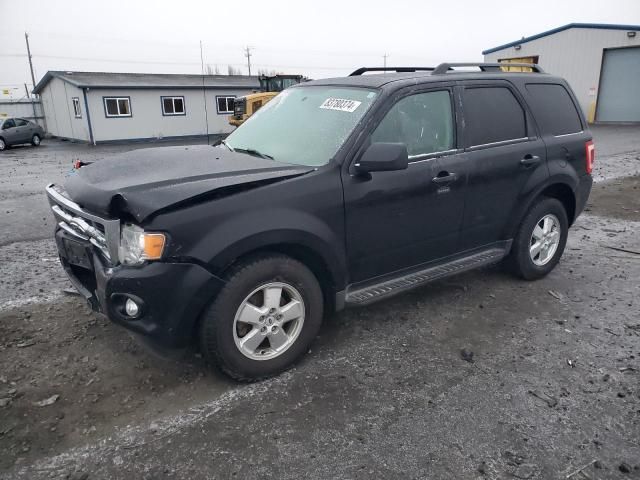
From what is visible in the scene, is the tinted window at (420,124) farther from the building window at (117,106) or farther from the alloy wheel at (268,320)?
the building window at (117,106)

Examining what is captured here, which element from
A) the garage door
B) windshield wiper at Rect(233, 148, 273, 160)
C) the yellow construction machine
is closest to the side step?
windshield wiper at Rect(233, 148, 273, 160)

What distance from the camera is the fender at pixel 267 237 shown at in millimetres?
2806

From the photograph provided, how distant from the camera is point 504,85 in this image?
4348mm

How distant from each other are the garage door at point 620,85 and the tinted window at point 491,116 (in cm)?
2559

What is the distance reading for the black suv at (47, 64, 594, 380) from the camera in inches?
110

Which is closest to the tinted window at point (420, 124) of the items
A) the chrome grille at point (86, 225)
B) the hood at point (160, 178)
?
the hood at point (160, 178)

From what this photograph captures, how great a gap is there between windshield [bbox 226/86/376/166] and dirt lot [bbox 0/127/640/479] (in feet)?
4.77

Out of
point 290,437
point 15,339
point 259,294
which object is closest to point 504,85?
point 259,294

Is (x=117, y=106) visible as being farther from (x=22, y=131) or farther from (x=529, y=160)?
(x=529, y=160)

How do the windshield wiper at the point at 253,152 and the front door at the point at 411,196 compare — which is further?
the windshield wiper at the point at 253,152

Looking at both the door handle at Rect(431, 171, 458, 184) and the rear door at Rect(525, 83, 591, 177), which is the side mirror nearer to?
the door handle at Rect(431, 171, 458, 184)

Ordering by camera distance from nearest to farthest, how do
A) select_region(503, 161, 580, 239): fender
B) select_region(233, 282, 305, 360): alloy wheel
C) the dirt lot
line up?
the dirt lot, select_region(233, 282, 305, 360): alloy wheel, select_region(503, 161, 580, 239): fender

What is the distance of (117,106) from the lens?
83.1 ft

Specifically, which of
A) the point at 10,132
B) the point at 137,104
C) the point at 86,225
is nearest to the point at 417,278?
the point at 86,225
